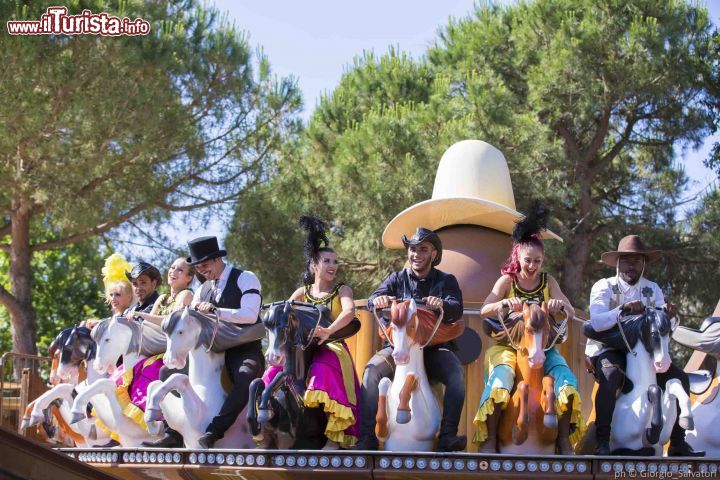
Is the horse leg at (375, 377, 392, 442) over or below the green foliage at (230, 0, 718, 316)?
below

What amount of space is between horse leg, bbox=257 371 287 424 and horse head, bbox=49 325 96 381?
82.6 inches

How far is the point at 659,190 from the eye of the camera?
21.2 metres

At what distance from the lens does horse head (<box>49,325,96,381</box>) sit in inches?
348

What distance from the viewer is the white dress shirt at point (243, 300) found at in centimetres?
794

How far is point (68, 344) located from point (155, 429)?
135cm

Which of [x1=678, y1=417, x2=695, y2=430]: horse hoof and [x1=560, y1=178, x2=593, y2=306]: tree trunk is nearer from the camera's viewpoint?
[x1=678, y1=417, x2=695, y2=430]: horse hoof

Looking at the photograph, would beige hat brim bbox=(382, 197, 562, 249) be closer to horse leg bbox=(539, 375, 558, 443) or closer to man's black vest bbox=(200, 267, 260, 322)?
man's black vest bbox=(200, 267, 260, 322)

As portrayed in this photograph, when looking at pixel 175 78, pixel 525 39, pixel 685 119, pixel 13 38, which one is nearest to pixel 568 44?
pixel 525 39

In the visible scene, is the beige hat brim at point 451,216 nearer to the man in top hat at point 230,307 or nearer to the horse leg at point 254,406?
the man in top hat at point 230,307

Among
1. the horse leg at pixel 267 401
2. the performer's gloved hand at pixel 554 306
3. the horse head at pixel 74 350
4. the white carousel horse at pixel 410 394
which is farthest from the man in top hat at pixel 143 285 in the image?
the performer's gloved hand at pixel 554 306

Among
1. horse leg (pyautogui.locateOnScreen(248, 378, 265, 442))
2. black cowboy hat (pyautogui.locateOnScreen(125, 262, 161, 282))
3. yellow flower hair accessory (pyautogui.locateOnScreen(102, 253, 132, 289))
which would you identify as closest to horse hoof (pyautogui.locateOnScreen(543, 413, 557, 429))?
horse leg (pyautogui.locateOnScreen(248, 378, 265, 442))

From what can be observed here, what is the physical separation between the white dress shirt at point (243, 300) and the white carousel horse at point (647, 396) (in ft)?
8.40

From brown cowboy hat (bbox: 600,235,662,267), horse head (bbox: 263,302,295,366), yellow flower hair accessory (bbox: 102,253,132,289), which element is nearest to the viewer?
horse head (bbox: 263,302,295,366)

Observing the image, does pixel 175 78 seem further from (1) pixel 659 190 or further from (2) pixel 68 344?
(2) pixel 68 344
